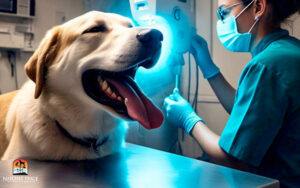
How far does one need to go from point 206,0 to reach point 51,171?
140cm

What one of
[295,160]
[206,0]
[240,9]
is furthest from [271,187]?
[206,0]

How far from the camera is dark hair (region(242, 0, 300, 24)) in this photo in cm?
92

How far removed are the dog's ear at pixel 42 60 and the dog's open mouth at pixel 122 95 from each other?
0.40 feet

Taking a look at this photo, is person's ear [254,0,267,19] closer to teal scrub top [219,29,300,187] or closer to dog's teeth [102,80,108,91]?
teal scrub top [219,29,300,187]

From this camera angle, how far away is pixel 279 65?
766 mm

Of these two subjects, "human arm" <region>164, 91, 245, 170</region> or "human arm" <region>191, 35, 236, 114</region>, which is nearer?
"human arm" <region>164, 91, 245, 170</region>

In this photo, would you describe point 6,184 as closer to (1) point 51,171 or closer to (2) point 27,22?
(1) point 51,171

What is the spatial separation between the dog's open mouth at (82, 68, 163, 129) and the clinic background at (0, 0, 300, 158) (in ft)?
1.90

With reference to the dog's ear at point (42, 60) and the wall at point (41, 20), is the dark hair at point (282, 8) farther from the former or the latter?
the wall at point (41, 20)

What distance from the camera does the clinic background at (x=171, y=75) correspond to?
1.42 meters

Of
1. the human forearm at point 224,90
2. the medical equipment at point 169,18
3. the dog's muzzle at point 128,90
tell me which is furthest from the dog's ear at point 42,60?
the human forearm at point 224,90

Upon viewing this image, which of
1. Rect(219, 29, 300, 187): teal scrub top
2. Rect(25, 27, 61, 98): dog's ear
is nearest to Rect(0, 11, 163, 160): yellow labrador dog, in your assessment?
Rect(25, 27, 61, 98): dog's ear

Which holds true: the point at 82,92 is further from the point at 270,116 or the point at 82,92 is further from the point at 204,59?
the point at 204,59

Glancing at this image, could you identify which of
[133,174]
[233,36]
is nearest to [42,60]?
[133,174]
